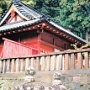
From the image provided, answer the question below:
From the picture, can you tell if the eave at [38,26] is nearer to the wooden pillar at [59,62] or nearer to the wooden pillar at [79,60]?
the wooden pillar at [59,62]

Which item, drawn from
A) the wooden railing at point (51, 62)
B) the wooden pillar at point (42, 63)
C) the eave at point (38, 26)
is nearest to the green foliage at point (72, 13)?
the eave at point (38, 26)

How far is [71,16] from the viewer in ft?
120

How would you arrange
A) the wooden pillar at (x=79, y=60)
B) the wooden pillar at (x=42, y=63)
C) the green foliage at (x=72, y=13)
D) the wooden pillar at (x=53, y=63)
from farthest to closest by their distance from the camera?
the green foliage at (x=72, y=13), the wooden pillar at (x=42, y=63), the wooden pillar at (x=53, y=63), the wooden pillar at (x=79, y=60)

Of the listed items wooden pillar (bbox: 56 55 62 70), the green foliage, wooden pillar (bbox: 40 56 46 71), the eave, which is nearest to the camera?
wooden pillar (bbox: 56 55 62 70)

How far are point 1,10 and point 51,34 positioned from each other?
58.3 ft

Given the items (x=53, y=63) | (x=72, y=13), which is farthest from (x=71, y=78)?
(x=72, y=13)

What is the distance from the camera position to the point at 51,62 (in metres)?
11.2

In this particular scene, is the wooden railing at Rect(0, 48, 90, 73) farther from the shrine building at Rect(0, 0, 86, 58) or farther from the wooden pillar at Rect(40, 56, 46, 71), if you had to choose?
the shrine building at Rect(0, 0, 86, 58)

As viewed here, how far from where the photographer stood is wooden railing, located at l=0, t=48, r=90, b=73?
1038 centimetres

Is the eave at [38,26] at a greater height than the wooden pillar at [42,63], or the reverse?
the eave at [38,26]

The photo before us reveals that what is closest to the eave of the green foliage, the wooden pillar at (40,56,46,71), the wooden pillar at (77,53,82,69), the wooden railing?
the wooden railing

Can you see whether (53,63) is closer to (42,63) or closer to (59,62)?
(59,62)

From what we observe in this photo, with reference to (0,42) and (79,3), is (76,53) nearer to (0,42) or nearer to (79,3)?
(0,42)

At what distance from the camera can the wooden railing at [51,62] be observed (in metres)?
10.4
